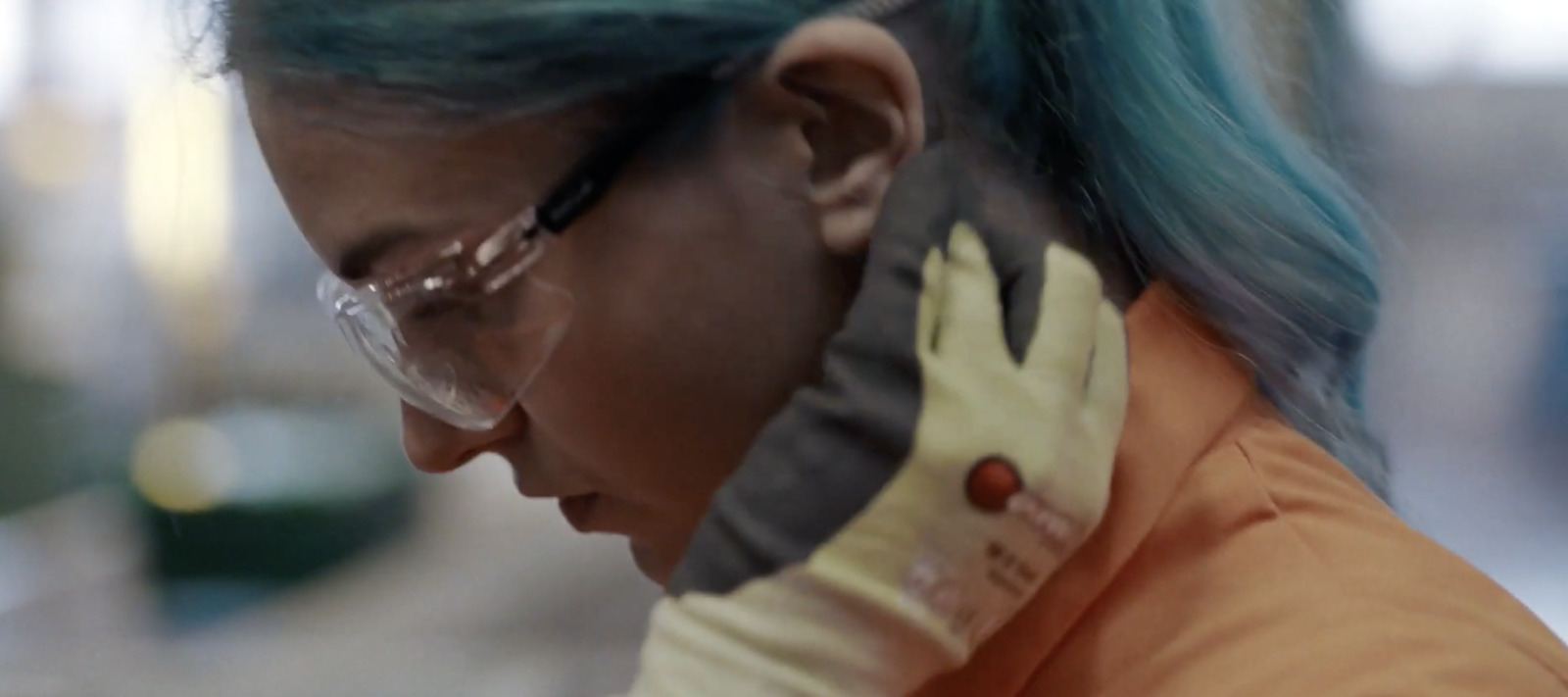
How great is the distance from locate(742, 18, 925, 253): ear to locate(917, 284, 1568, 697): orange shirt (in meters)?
0.15

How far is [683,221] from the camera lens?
665 millimetres

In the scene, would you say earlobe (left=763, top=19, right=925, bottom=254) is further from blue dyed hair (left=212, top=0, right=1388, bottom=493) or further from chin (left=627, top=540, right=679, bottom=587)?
chin (left=627, top=540, right=679, bottom=587)

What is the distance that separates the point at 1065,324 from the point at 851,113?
0.47ft

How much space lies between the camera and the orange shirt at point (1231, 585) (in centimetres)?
57

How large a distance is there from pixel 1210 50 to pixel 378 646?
6.21ft

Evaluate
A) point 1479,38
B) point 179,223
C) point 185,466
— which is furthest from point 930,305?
point 185,466

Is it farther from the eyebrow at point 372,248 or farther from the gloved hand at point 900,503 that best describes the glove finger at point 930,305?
the eyebrow at point 372,248

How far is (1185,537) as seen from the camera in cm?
66

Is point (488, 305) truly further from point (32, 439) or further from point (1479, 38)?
point (32, 439)

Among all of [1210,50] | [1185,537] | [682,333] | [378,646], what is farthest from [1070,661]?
[378,646]

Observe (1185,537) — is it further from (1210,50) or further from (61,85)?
(61,85)

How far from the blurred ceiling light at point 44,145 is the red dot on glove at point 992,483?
2.03 metres

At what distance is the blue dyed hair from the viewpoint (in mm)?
630

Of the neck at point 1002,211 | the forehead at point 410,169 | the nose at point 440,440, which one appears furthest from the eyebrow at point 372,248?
the neck at point 1002,211
